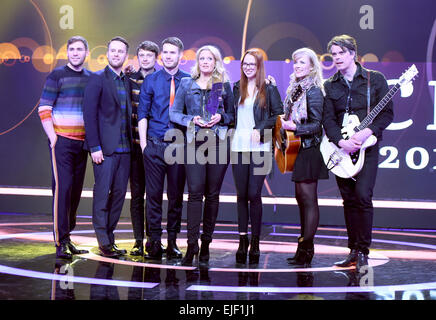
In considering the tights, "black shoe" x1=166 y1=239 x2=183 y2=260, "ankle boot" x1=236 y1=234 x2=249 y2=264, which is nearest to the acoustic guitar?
the tights

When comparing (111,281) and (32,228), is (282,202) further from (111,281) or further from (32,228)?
(111,281)

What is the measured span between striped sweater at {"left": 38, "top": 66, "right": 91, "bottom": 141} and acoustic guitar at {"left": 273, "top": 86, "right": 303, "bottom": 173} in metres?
1.58

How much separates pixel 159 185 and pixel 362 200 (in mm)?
1567

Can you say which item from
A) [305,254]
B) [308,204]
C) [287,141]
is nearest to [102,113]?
[287,141]

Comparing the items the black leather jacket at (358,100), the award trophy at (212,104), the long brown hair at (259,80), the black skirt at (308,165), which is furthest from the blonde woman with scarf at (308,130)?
the award trophy at (212,104)

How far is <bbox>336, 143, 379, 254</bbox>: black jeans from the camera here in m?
4.20

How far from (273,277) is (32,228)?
3247 mm

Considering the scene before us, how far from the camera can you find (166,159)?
4363 mm

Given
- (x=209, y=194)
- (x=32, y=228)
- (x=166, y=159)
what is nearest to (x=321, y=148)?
(x=209, y=194)

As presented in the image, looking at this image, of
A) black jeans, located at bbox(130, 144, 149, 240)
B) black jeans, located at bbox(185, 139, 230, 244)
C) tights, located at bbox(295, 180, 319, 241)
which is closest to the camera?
black jeans, located at bbox(185, 139, 230, 244)

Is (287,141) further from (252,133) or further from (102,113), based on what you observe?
(102,113)

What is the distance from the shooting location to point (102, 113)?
4.43 metres

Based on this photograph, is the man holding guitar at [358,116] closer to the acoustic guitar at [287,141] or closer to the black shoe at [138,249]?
the acoustic guitar at [287,141]

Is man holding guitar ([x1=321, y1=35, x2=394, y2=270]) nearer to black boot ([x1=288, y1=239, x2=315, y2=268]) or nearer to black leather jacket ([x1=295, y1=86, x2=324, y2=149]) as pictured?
black leather jacket ([x1=295, y1=86, x2=324, y2=149])
